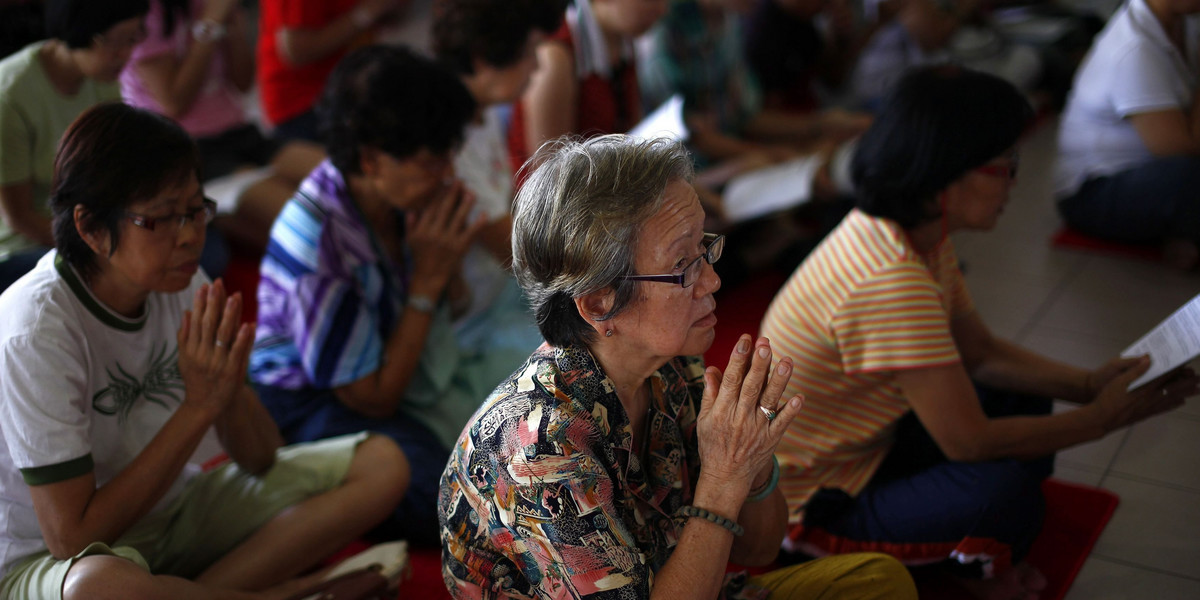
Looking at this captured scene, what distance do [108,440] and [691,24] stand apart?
2.62 metres

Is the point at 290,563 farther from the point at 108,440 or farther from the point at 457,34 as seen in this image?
the point at 457,34

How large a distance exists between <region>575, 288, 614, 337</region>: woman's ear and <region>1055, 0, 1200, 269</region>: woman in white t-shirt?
99.6 inches

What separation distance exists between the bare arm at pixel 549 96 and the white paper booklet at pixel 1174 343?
172cm

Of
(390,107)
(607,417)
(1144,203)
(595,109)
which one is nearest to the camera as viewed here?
(607,417)

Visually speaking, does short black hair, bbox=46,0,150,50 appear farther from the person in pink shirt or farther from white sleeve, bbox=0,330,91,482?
white sleeve, bbox=0,330,91,482

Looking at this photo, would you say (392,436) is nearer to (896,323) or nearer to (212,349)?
(212,349)

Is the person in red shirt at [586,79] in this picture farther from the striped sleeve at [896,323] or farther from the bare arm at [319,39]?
the striped sleeve at [896,323]

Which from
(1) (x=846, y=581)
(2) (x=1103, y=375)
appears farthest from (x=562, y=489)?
(2) (x=1103, y=375)

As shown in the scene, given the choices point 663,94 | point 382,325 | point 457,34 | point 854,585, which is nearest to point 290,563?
point 382,325

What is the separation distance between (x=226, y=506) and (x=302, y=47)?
197 cm

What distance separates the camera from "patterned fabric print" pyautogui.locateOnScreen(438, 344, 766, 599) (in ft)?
4.04

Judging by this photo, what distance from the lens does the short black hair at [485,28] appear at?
265 centimetres

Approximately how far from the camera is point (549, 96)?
9.84 feet

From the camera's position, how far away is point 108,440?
165 centimetres
